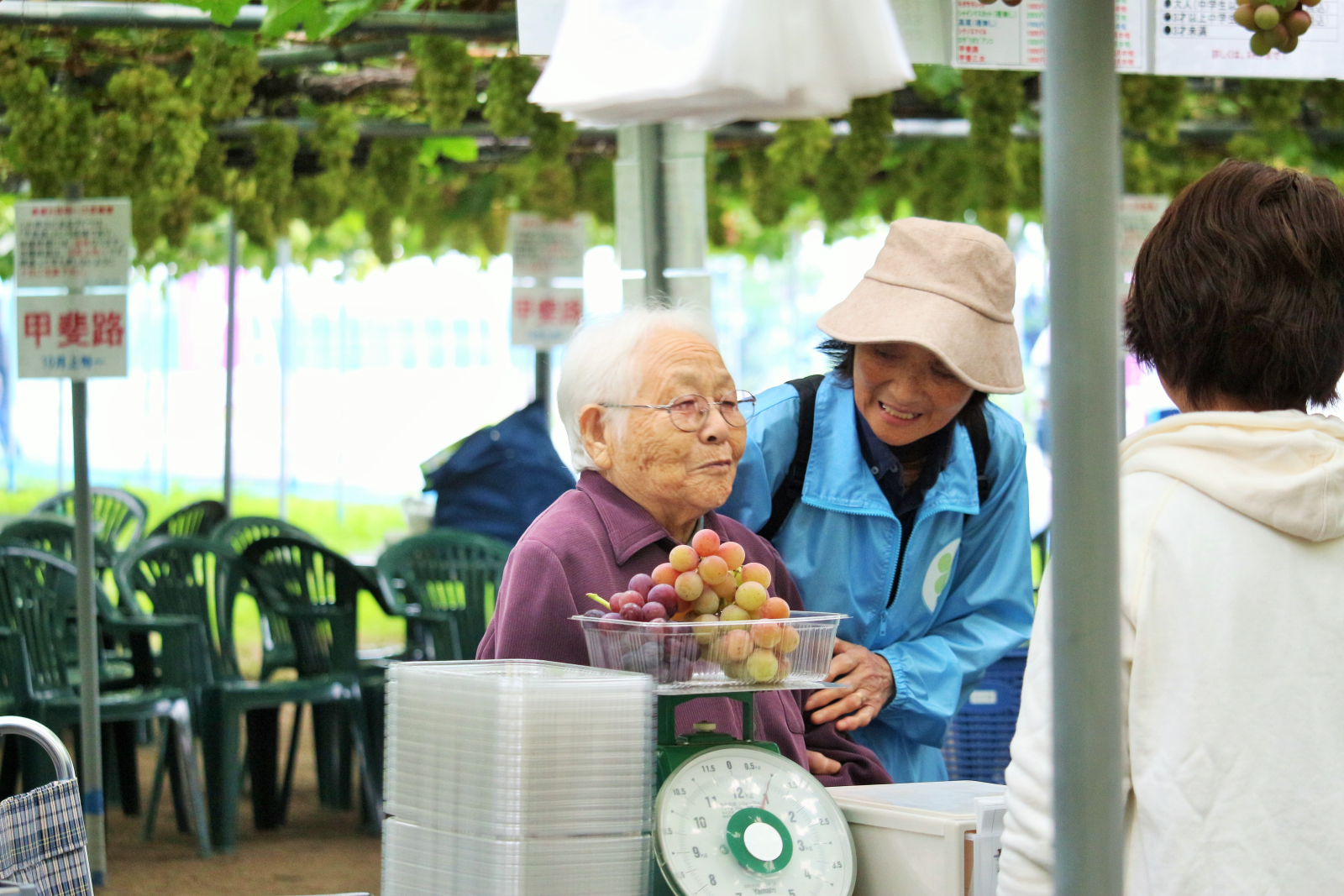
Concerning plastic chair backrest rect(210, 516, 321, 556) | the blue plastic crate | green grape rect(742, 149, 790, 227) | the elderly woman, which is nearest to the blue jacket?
the elderly woman

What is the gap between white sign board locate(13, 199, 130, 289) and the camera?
15.7 ft

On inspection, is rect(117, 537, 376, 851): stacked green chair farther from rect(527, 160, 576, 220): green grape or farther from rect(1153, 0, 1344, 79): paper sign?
rect(1153, 0, 1344, 79): paper sign

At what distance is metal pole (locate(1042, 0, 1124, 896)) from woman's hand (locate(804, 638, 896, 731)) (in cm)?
108

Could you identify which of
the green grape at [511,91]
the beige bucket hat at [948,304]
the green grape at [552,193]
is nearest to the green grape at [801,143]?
the green grape at [511,91]

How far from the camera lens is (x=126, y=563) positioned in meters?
5.73

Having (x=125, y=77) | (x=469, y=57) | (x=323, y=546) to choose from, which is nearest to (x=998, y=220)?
(x=469, y=57)

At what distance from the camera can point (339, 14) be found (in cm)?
359

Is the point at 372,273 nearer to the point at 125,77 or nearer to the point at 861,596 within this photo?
the point at 125,77

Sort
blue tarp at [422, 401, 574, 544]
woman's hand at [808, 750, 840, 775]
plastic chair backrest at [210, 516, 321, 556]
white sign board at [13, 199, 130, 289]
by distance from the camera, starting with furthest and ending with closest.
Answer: plastic chair backrest at [210, 516, 321, 556] → blue tarp at [422, 401, 574, 544] → white sign board at [13, 199, 130, 289] → woman's hand at [808, 750, 840, 775]

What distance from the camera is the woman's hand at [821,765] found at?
212 centimetres

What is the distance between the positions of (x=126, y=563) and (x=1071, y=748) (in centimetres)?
529

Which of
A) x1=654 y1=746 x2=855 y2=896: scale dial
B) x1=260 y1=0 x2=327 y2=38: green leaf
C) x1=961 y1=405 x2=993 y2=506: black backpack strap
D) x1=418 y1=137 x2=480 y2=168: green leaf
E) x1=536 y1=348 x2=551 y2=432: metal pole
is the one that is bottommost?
x1=654 y1=746 x2=855 y2=896: scale dial

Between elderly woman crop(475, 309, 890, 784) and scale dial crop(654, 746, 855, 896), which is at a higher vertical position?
elderly woman crop(475, 309, 890, 784)

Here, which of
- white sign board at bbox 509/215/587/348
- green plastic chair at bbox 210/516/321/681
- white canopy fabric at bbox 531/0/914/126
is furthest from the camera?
white sign board at bbox 509/215/587/348
